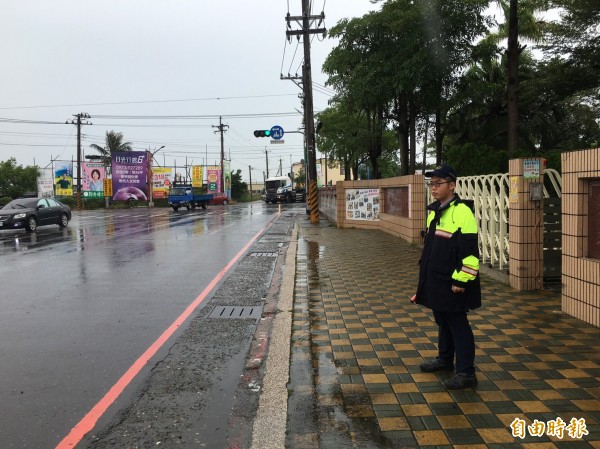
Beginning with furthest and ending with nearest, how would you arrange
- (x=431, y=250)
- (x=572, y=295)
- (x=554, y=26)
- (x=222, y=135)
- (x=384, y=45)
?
(x=222, y=135) → (x=384, y=45) → (x=554, y=26) → (x=572, y=295) → (x=431, y=250)

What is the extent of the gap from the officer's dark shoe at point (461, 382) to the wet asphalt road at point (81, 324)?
178cm

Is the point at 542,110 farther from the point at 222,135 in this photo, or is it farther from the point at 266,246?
the point at 222,135

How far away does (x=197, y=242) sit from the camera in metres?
15.2

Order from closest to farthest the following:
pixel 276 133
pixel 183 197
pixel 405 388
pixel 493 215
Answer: pixel 405 388, pixel 493 215, pixel 276 133, pixel 183 197

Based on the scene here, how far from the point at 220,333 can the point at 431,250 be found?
2.81 m

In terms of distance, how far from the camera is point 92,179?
169 feet

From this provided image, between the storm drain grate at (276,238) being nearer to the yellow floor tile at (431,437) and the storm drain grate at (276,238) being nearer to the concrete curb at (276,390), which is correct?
the concrete curb at (276,390)

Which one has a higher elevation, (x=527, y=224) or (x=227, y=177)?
(x=227, y=177)

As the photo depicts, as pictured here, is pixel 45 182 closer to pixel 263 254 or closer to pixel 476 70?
pixel 476 70

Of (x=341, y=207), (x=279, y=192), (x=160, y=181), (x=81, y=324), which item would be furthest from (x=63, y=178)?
(x=81, y=324)

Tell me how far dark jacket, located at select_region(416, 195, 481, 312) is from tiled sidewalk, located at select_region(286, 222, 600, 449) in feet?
2.27

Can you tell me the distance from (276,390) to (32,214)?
63.1ft

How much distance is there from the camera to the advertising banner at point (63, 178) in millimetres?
52469

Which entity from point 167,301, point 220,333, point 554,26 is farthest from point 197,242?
point 554,26
